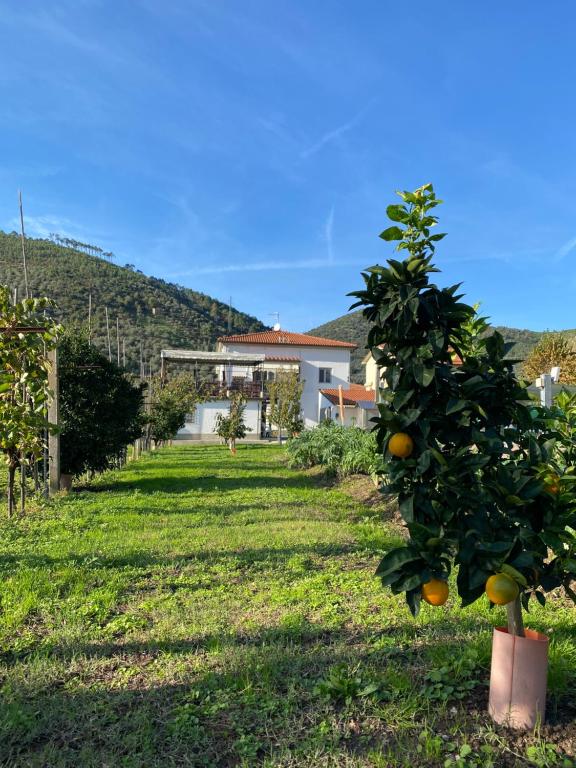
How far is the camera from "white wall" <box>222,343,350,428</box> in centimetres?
4312

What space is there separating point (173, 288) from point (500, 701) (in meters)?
65.6

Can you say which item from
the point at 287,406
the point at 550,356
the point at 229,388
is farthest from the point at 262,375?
the point at 550,356

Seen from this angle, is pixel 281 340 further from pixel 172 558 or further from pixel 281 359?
pixel 172 558

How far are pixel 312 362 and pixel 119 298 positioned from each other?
60.9 feet

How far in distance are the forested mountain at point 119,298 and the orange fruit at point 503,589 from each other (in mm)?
32861

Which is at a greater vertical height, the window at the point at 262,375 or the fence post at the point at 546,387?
the window at the point at 262,375

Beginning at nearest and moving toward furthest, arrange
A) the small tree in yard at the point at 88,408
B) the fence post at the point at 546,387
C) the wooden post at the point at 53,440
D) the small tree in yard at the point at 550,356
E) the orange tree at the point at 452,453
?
the orange tree at the point at 452,453 < the fence post at the point at 546,387 < the wooden post at the point at 53,440 < the small tree in yard at the point at 88,408 < the small tree in yard at the point at 550,356

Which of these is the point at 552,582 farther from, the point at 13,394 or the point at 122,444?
the point at 122,444

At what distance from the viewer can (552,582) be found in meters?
2.01

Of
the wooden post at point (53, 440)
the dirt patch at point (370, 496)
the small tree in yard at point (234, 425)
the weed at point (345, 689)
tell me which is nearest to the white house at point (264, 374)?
the small tree in yard at point (234, 425)

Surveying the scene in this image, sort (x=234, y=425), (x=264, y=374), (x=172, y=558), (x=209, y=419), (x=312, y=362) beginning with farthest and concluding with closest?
1. (x=312, y=362)
2. (x=264, y=374)
3. (x=209, y=419)
4. (x=234, y=425)
5. (x=172, y=558)

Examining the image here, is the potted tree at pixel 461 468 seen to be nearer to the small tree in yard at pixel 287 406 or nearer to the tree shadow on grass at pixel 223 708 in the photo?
the tree shadow on grass at pixel 223 708

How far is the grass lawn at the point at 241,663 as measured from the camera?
6.82 feet

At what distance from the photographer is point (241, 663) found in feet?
8.99
